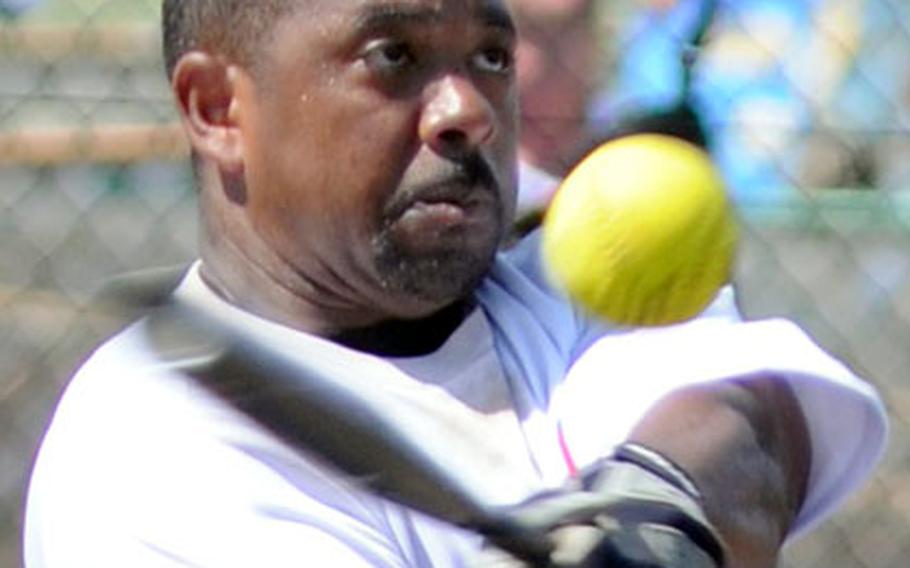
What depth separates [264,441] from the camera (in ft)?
6.20

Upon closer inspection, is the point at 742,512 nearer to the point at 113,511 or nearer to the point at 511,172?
the point at 511,172

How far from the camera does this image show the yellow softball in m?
1.72

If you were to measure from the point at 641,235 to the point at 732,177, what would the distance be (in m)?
1.83

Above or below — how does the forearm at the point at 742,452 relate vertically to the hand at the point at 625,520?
below

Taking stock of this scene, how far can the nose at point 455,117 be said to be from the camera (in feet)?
6.24

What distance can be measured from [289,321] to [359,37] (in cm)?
26

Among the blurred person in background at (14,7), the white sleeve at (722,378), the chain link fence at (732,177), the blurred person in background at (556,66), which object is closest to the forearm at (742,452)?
the white sleeve at (722,378)

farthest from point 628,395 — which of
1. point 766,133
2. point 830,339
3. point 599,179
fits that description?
point 830,339

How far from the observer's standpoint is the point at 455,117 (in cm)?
191

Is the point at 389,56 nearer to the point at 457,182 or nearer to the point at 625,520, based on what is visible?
the point at 457,182

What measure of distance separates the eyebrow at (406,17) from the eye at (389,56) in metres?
0.01

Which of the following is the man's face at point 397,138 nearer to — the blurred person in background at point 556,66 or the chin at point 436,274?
the chin at point 436,274

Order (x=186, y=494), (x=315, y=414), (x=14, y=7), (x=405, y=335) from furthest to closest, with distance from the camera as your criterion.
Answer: (x=14, y=7) → (x=405, y=335) → (x=186, y=494) → (x=315, y=414)

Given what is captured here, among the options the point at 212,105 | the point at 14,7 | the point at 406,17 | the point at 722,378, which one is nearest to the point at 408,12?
the point at 406,17
